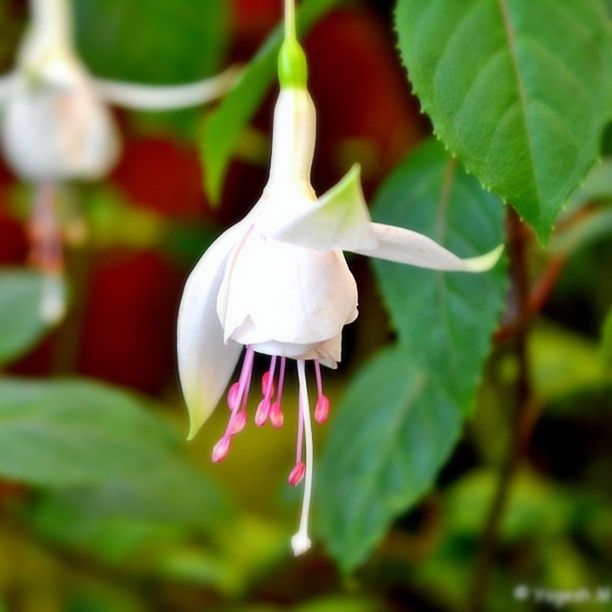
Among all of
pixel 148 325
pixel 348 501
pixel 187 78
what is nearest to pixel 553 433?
pixel 348 501

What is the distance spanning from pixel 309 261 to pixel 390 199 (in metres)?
0.17

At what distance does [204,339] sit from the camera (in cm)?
37

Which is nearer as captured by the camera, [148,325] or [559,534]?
[559,534]

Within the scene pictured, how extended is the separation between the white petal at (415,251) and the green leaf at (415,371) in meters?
0.12

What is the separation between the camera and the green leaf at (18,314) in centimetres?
Result: 69

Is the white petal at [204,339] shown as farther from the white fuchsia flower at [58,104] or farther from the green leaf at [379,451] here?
the white fuchsia flower at [58,104]

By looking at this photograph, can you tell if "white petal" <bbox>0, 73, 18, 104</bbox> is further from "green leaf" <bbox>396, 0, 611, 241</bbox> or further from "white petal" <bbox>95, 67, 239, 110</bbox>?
"green leaf" <bbox>396, 0, 611, 241</bbox>

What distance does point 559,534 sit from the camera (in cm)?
73

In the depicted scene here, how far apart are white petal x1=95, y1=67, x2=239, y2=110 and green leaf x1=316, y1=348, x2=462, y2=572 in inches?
8.9

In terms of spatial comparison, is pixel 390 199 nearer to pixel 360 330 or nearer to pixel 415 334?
pixel 415 334

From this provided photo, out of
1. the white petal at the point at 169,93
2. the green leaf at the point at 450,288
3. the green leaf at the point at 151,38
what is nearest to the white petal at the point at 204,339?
the green leaf at the point at 450,288

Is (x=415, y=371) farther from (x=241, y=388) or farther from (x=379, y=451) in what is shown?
(x=241, y=388)

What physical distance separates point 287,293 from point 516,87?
0.13 m

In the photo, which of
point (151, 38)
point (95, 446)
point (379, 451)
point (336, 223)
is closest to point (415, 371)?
point (379, 451)
